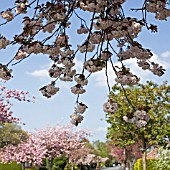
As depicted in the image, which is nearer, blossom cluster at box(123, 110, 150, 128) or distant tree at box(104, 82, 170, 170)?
blossom cluster at box(123, 110, 150, 128)

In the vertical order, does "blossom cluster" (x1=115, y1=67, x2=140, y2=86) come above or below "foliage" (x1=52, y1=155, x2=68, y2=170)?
below

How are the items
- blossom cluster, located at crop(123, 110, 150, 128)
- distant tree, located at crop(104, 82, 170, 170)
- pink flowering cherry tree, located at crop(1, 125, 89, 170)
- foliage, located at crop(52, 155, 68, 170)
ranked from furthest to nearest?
foliage, located at crop(52, 155, 68, 170)
pink flowering cherry tree, located at crop(1, 125, 89, 170)
distant tree, located at crop(104, 82, 170, 170)
blossom cluster, located at crop(123, 110, 150, 128)

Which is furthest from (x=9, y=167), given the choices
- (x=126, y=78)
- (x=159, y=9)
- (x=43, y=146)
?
(x=159, y=9)

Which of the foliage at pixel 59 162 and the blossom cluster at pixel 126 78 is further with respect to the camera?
the foliage at pixel 59 162

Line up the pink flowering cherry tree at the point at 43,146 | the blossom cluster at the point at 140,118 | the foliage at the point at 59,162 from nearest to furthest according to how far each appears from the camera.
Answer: the blossom cluster at the point at 140,118, the pink flowering cherry tree at the point at 43,146, the foliage at the point at 59,162

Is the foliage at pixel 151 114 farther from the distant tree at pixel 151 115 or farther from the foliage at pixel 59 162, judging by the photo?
the foliage at pixel 59 162

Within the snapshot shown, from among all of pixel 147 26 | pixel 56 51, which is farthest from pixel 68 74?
pixel 147 26

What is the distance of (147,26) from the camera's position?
9.29ft

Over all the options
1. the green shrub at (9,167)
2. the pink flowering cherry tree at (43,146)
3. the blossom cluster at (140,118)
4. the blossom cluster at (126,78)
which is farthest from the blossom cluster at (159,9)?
the green shrub at (9,167)

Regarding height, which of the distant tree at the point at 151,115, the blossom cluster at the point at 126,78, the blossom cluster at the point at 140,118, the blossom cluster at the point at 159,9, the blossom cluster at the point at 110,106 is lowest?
the blossom cluster at the point at 140,118

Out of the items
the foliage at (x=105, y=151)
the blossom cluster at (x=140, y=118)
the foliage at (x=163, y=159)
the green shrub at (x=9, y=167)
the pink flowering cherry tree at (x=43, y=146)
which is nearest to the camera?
the blossom cluster at (x=140, y=118)

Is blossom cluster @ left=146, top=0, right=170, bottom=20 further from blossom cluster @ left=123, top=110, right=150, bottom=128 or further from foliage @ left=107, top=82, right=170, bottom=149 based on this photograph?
foliage @ left=107, top=82, right=170, bottom=149

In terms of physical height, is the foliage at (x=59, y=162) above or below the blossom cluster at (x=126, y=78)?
above

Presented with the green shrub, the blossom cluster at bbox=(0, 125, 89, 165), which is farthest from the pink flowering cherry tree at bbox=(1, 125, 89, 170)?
the green shrub
